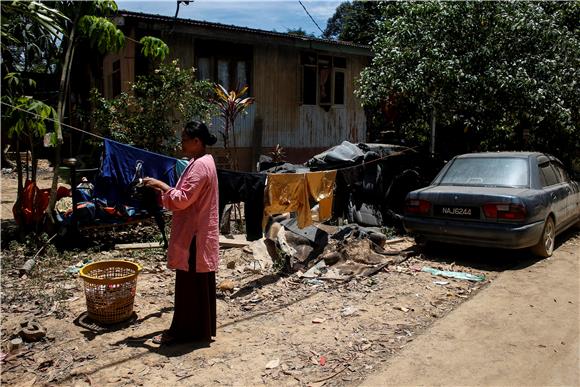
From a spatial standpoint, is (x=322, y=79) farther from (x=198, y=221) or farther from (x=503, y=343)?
(x=503, y=343)

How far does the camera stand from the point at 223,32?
1166 cm

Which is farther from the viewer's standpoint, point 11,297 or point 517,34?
point 517,34

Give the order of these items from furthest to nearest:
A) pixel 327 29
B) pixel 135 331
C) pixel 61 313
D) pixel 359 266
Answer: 1. pixel 327 29
2. pixel 359 266
3. pixel 61 313
4. pixel 135 331

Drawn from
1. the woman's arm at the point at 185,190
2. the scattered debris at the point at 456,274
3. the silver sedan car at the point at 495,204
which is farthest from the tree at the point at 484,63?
the woman's arm at the point at 185,190

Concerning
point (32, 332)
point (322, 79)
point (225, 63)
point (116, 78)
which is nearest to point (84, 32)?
point (32, 332)

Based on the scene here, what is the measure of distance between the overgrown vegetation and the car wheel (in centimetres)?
643

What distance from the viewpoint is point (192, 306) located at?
4.19 metres

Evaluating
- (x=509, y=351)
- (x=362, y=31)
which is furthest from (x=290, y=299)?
(x=362, y=31)

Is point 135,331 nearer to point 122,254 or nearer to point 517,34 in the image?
point 122,254

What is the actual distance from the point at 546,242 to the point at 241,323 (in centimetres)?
470

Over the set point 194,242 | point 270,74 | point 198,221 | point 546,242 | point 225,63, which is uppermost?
point 225,63

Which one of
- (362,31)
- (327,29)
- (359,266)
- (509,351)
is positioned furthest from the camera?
(327,29)

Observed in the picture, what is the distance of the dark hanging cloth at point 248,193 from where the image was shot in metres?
6.14

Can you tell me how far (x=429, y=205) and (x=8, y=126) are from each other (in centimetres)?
589
